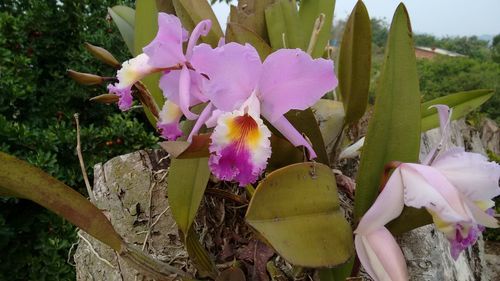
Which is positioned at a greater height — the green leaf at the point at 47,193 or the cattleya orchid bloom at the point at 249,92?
the cattleya orchid bloom at the point at 249,92

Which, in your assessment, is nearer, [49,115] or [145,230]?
[145,230]

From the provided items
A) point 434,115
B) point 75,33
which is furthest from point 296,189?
point 75,33

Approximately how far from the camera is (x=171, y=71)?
48 cm

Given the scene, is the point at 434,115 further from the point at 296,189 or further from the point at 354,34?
the point at 296,189

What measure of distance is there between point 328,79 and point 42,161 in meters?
1.06

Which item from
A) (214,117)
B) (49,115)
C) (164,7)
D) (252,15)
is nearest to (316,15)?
(252,15)

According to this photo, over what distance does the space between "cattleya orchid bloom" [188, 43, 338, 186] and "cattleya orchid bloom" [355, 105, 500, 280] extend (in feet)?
0.36

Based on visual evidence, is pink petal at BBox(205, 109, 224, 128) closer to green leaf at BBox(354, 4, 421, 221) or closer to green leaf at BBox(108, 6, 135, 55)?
green leaf at BBox(354, 4, 421, 221)

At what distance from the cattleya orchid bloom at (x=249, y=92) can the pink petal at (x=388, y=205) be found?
10 centimetres

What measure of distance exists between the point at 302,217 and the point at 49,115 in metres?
1.37

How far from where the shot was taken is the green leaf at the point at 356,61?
52 cm

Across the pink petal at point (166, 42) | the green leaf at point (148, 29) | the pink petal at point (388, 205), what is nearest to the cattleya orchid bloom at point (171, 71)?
the pink petal at point (166, 42)

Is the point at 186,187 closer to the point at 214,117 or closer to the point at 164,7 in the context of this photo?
the point at 214,117

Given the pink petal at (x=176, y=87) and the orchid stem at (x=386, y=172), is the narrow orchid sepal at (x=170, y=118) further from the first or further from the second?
the orchid stem at (x=386, y=172)
